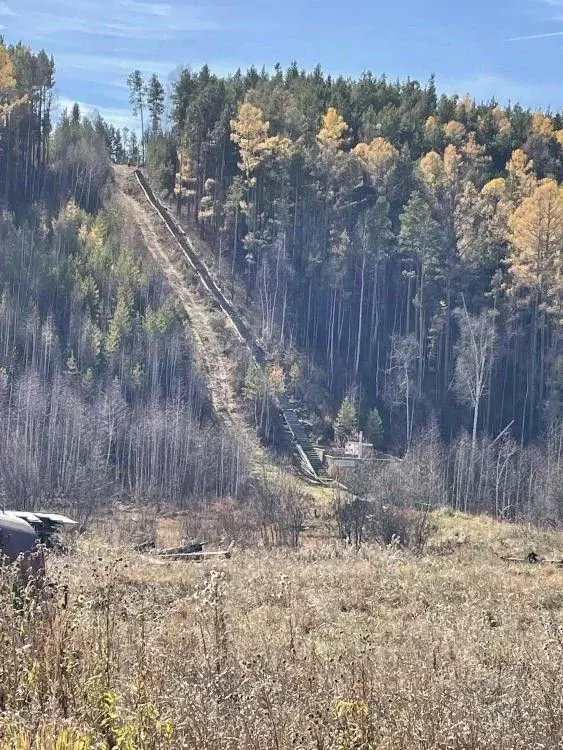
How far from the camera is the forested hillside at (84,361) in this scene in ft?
110

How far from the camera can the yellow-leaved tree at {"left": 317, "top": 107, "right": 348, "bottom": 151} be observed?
54.2 m

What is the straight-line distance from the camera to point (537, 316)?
5072cm

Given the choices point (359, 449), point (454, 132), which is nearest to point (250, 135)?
point (454, 132)

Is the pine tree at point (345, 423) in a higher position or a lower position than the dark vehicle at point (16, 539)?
lower

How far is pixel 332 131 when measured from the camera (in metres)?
54.8

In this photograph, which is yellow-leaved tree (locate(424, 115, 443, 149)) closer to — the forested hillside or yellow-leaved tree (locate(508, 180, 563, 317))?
yellow-leaved tree (locate(508, 180, 563, 317))

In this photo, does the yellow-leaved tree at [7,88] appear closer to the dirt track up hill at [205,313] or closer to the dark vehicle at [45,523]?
the dirt track up hill at [205,313]

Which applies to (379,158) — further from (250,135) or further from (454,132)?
(454,132)

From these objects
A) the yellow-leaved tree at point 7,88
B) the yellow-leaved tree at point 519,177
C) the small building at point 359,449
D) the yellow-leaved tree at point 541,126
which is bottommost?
the small building at point 359,449

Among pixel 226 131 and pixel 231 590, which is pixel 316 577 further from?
pixel 226 131

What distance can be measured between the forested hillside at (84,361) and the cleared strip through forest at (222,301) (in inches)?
116

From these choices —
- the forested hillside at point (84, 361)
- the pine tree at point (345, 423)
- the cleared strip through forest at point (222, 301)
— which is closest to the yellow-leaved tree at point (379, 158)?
the cleared strip through forest at point (222, 301)

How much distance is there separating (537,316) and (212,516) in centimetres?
2912

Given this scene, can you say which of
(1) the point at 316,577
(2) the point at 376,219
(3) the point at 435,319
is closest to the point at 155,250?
(2) the point at 376,219
